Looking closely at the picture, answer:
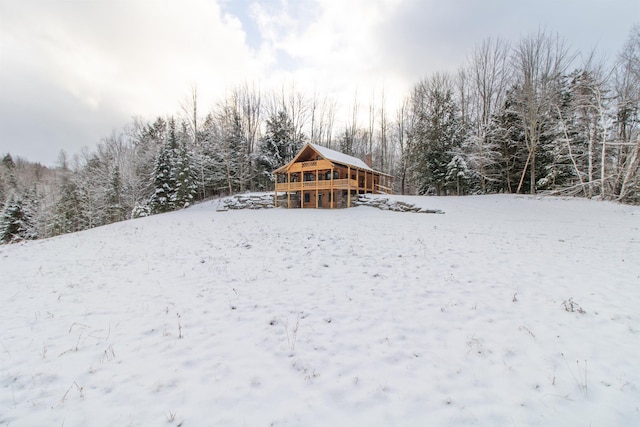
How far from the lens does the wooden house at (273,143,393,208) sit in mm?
23995

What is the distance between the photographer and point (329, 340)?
3.68 meters

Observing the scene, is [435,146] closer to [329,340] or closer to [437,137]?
[437,137]

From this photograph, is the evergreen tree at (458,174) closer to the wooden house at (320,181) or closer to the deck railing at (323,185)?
the wooden house at (320,181)

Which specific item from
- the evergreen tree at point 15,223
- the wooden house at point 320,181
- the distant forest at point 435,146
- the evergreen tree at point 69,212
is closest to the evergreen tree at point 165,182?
the distant forest at point 435,146

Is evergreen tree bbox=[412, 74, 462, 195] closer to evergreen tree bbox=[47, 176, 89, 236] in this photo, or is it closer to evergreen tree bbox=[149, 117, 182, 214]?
evergreen tree bbox=[149, 117, 182, 214]

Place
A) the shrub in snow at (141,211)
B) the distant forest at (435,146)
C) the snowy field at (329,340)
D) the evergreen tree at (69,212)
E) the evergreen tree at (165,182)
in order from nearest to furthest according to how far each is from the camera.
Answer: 1. the snowy field at (329,340)
2. the distant forest at (435,146)
3. the evergreen tree at (165,182)
4. the shrub in snow at (141,211)
5. the evergreen tree at (69,212)

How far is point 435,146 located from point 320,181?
13.4 meters

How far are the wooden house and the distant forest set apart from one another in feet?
27.0

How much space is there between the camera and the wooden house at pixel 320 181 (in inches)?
945

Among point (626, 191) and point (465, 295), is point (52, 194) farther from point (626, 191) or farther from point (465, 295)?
point (626, 191)

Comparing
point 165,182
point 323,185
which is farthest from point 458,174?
point 165,182

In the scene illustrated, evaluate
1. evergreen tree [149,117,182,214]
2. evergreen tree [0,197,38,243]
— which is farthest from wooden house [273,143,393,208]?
evergreen tree [0,197,38,243]

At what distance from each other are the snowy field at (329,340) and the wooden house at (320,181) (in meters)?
16.7

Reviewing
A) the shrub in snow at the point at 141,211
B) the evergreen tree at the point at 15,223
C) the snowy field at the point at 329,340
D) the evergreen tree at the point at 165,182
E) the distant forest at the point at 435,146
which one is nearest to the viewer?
the snowy field at the point at 329,340
